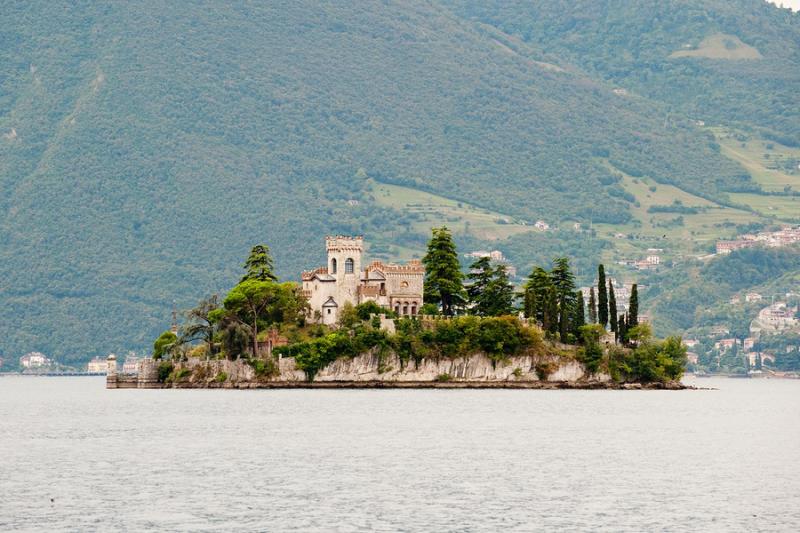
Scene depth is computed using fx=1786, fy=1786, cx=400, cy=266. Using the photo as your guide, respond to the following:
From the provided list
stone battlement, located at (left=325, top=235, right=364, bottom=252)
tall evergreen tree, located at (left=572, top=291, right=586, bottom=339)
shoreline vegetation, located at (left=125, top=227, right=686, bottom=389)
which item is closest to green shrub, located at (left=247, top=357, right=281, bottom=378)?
shoreline vegetation, located at (left=125, top=227, right=686, bottom=389)

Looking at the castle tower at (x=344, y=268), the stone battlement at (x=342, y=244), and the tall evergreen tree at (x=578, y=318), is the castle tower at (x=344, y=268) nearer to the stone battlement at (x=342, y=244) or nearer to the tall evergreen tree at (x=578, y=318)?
the stone battlement at (x=342, y=244)

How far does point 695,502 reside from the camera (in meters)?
66.1

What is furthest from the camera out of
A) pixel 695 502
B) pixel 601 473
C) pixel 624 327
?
pixel 624 327

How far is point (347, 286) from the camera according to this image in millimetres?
142875

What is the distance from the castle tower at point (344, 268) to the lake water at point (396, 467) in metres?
19.1

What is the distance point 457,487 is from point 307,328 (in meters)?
71.7

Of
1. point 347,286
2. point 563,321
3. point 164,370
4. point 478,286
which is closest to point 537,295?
point 563,321

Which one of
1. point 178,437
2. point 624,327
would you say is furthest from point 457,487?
point 624,327

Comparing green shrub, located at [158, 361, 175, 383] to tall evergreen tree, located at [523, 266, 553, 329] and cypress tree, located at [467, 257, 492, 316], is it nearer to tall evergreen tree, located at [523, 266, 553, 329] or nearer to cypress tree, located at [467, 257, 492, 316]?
cypress tree, located at [467, 257, 492, 316]

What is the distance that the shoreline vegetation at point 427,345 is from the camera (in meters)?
139

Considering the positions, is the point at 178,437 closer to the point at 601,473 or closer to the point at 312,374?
the point at 601,473

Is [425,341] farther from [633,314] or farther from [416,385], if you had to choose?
[633,314]

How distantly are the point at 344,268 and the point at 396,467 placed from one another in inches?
2623

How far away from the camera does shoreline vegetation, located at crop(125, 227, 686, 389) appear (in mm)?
138625
